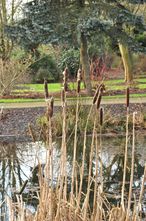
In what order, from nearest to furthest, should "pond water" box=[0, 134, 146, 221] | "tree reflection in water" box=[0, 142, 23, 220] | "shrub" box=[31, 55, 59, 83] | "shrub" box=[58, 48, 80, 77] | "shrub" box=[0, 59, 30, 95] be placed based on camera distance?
1. "pond water" box=[0, 134, 146, 221]
2. "tree reflection in water" box=[0, 142, 23, 220]
3. "shrub" box=[0, 59, 30, 95]
4. "shrub" box=[58, 48, 80, 77]
5. "shrub" box=[31, 55, 59, 83]

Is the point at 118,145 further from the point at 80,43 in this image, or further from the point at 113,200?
the point at 80,43

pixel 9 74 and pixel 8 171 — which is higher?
pixel 9 74

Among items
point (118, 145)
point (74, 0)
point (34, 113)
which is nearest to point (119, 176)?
point (118, 145)

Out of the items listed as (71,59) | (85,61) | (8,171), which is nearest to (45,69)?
(71,59)

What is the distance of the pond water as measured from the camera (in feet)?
23.9

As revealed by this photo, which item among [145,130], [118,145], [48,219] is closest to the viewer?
[48,219]

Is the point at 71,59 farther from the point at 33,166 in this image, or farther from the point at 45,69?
the point at 33,166

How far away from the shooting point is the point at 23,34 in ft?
59.8


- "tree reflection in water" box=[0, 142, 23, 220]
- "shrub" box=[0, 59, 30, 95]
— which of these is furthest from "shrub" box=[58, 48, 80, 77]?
"tree reflection in water" box=[0, 142, 23, 220]

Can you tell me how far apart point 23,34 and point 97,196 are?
14.9m

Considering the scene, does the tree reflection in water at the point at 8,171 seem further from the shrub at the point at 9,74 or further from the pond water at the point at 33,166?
the shrub at the point at 9,74

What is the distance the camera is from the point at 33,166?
21.3 feet

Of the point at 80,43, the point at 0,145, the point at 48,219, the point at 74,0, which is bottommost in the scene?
the point at 0,145

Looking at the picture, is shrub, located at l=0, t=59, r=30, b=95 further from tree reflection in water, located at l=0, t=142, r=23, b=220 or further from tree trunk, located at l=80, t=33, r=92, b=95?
tree reflection in water, located at l=0, t=142, r=23, b=220
